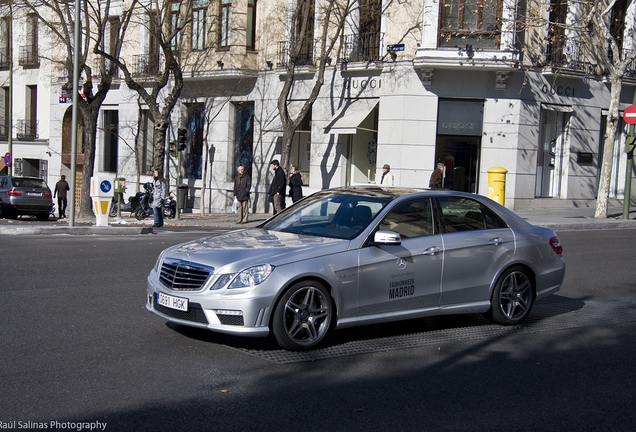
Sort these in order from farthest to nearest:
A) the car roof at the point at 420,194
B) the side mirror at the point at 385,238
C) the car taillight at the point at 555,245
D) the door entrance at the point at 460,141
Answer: the door entrance at the point at 460,141, the car taillight at the point at 555,245, the car roof at the point at 420,194, the side mirror at the point at 385,238

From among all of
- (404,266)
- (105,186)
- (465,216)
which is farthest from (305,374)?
(105,186)

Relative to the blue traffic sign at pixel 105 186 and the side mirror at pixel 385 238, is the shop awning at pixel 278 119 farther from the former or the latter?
the side mirror at pixel 385 238

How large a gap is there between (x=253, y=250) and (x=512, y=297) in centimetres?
319

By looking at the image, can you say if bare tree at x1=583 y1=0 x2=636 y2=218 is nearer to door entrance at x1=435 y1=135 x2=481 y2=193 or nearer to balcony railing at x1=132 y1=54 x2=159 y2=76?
door entrance at x1=435 y1=135 x2=481 y2=193

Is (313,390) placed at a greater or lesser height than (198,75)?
lesser

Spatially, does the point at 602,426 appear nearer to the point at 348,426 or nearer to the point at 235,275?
the point at 348,426

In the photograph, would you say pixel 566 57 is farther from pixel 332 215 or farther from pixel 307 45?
pixel 332 215

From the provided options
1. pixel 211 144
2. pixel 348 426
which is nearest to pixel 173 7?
pixel 211 144

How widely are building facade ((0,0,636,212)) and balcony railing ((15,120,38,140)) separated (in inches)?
471

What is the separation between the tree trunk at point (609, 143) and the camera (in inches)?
883

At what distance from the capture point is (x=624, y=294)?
33.0 ft

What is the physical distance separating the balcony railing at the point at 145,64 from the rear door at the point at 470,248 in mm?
25664

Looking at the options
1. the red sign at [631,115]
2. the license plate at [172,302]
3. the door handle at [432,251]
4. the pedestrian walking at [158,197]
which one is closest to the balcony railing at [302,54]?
the pedestrian walking at [158,197]

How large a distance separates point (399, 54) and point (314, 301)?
819 inches
